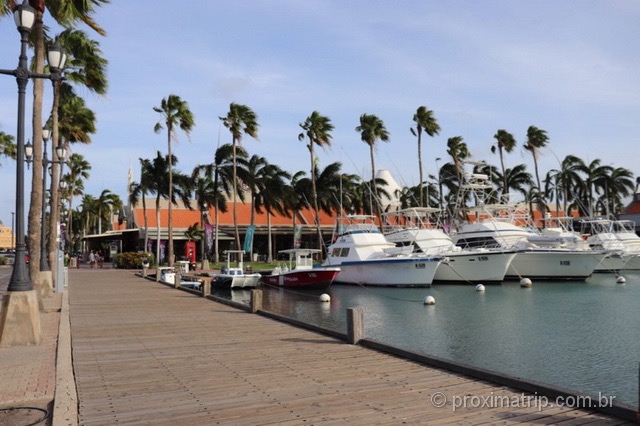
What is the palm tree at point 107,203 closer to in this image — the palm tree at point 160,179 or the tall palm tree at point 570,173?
the palm tree at point 160,179

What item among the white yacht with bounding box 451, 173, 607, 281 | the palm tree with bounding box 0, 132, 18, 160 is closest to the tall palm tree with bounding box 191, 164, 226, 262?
the palm tree with bounding box 0, 132, 18, 160

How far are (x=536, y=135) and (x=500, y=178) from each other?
8628 millimetres

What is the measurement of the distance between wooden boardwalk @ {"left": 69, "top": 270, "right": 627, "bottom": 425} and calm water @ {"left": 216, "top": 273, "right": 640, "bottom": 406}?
1801mm

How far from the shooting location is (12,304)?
1092 centimetres

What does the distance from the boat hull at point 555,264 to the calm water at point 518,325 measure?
307 cm

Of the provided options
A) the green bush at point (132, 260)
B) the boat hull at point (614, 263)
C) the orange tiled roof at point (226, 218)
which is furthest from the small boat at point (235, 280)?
the boat hull at point (614, 263)

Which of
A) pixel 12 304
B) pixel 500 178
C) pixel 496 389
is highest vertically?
pixel 500 178

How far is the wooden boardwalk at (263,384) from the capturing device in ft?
20.6

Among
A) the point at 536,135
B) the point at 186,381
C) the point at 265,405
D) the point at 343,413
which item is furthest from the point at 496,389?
the point at 536,135

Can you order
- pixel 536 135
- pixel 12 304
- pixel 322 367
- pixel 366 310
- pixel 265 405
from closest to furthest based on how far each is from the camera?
pixel 265 405 → pixel 322 367 → pixel 12 304 → pixel 366 310 → pixel 536 135

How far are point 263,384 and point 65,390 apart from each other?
104 inches

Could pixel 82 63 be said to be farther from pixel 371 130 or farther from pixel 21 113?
pixel 371 130

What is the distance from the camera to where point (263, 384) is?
25.5 ft

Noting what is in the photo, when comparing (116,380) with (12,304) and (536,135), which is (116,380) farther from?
(536,135)
